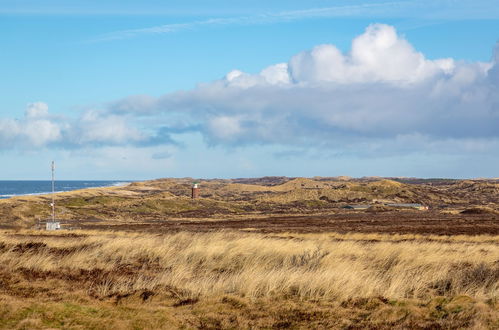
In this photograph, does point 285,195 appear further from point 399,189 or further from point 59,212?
point 59,212

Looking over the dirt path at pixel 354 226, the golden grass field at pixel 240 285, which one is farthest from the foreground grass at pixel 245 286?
the dirt path at pixel 354 226

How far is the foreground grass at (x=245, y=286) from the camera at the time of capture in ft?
39.4

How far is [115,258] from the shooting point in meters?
21.6

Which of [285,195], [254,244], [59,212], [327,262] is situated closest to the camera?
[327,262]

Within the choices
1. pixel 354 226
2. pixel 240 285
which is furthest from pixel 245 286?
pixel 354 226

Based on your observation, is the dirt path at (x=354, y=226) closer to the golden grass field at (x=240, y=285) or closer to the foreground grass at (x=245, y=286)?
the golden grass field at (x=240, y=285)

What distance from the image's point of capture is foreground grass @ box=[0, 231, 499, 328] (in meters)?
12.0

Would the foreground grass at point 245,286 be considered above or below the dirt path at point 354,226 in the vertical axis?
above

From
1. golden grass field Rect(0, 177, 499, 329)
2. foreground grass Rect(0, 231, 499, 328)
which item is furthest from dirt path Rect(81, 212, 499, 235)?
foreground grass Rect(0, 231, 499, 328)

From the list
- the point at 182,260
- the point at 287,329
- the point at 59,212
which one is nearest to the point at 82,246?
the point at 182,260

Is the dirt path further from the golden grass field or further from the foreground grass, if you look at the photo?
the foreground grass

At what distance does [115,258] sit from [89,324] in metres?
10.2

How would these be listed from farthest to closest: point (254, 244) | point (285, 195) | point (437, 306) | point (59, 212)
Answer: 1. point (285, 195)
2. point (59, 212)
3. point (254, 244)
4. point (437, 306)

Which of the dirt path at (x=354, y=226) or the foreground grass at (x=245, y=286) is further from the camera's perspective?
the dirt path at (x=354, y=226)
